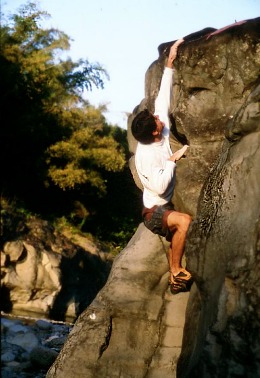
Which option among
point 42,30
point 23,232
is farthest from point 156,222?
point 42,30

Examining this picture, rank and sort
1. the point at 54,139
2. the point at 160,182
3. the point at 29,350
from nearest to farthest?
the point at 160,182
the point at 29,350
the point at 54,139

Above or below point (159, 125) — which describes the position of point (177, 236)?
below

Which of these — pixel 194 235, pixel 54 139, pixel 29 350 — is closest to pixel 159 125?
pixel 194 235

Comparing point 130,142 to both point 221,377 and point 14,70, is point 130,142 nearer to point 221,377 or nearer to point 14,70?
point 221,377

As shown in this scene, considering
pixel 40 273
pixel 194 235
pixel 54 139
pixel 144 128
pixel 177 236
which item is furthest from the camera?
pixel 54 139

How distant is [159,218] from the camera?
634 centimetres

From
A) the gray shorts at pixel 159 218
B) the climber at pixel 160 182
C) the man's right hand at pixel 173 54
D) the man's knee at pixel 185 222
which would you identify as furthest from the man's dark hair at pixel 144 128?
the man's right hand at pixel 173 54

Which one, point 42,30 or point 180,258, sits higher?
point 42,30

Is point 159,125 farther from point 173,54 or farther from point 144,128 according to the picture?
point 173,54

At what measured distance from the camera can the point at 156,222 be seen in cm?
637

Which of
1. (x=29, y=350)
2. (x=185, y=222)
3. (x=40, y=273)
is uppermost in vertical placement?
(x=185, y=222)

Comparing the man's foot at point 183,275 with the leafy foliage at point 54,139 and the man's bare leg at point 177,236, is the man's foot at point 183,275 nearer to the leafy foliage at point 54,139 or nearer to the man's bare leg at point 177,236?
the man's bare leg at point 177,236

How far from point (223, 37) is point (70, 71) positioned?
18.6m

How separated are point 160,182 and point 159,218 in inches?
19.4
